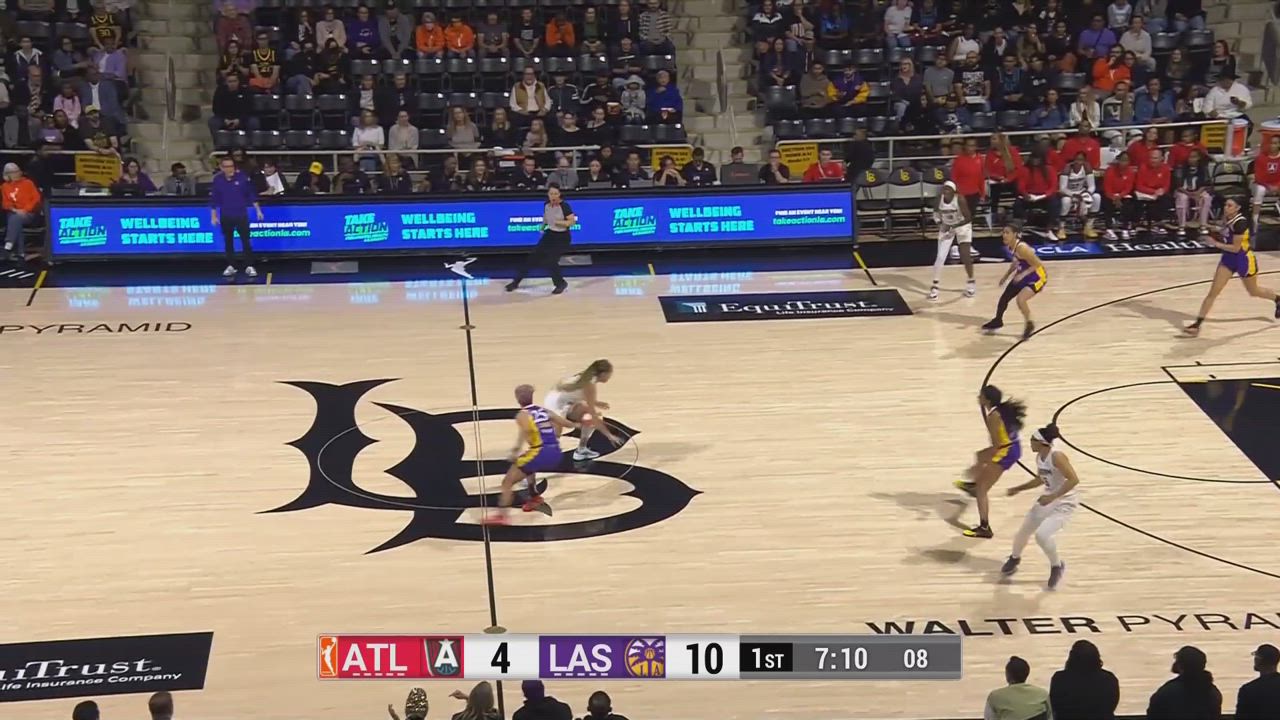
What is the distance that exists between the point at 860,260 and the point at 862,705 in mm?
12053

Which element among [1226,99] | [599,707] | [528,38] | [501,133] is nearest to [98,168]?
[501,133]

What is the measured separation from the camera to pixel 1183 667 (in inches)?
381

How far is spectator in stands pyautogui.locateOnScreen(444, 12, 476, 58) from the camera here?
26.1 m

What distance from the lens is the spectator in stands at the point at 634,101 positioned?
25.3 meters

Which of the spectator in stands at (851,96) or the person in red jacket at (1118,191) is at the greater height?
the spectator in stands at (851,96)

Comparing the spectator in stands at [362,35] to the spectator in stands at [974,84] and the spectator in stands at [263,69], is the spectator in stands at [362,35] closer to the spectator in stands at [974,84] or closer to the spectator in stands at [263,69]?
the spectator in stands at [263,69]

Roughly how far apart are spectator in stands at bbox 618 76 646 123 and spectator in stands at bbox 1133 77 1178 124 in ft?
25.7

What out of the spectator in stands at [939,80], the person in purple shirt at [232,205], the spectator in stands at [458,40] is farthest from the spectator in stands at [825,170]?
the person in purple shirt at [232,205]

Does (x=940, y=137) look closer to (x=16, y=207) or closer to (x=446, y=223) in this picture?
(x=446, y=223)

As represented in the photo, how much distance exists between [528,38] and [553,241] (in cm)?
618

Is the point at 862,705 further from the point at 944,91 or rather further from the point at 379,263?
the point at 944,91

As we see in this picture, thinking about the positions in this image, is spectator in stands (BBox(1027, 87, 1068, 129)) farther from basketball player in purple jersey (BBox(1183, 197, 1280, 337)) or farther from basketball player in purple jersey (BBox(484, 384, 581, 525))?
basketball player in purple jersey (BBox(484, 384, 581, 525))

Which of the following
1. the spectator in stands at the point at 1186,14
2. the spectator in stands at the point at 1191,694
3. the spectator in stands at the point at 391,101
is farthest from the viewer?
the spectator in stands at the point at 1186,14

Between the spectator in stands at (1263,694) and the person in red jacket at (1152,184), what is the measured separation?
1526 cm
